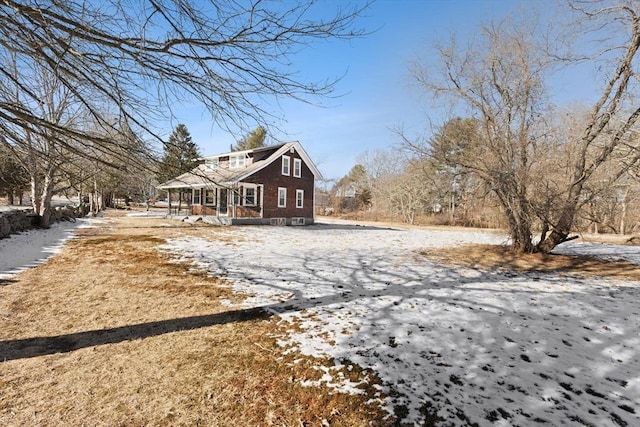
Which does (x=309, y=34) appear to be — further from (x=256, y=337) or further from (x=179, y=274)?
(x=179, y=274)

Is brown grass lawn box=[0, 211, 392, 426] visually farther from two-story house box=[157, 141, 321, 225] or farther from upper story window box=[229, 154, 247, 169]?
upper story window box=[229, 154, 247, 169]

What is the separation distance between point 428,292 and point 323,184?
166ft

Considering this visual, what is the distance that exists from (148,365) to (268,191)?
1716 cm

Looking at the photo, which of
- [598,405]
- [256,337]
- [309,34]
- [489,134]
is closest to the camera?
[598,405]

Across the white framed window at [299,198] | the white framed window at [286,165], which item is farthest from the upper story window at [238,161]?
the white framed window at [299,198]

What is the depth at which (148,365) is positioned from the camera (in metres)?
3.11

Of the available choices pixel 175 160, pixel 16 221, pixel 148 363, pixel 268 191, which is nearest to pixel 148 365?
pixel 148 363

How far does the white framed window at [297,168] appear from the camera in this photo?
70.3 feet

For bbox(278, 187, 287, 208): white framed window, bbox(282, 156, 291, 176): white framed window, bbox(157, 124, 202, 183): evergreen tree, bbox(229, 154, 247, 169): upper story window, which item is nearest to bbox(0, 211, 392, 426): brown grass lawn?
bbox(157, 124, 202, 183): evergreen tree

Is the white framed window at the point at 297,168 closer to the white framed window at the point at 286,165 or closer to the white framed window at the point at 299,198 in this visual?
the white framed window at the point at 286,165

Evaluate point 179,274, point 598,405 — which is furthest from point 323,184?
point 598,405

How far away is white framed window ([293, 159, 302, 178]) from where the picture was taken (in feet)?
70.3

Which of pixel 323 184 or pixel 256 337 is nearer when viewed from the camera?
pixel 256 337

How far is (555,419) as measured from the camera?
2443mm
